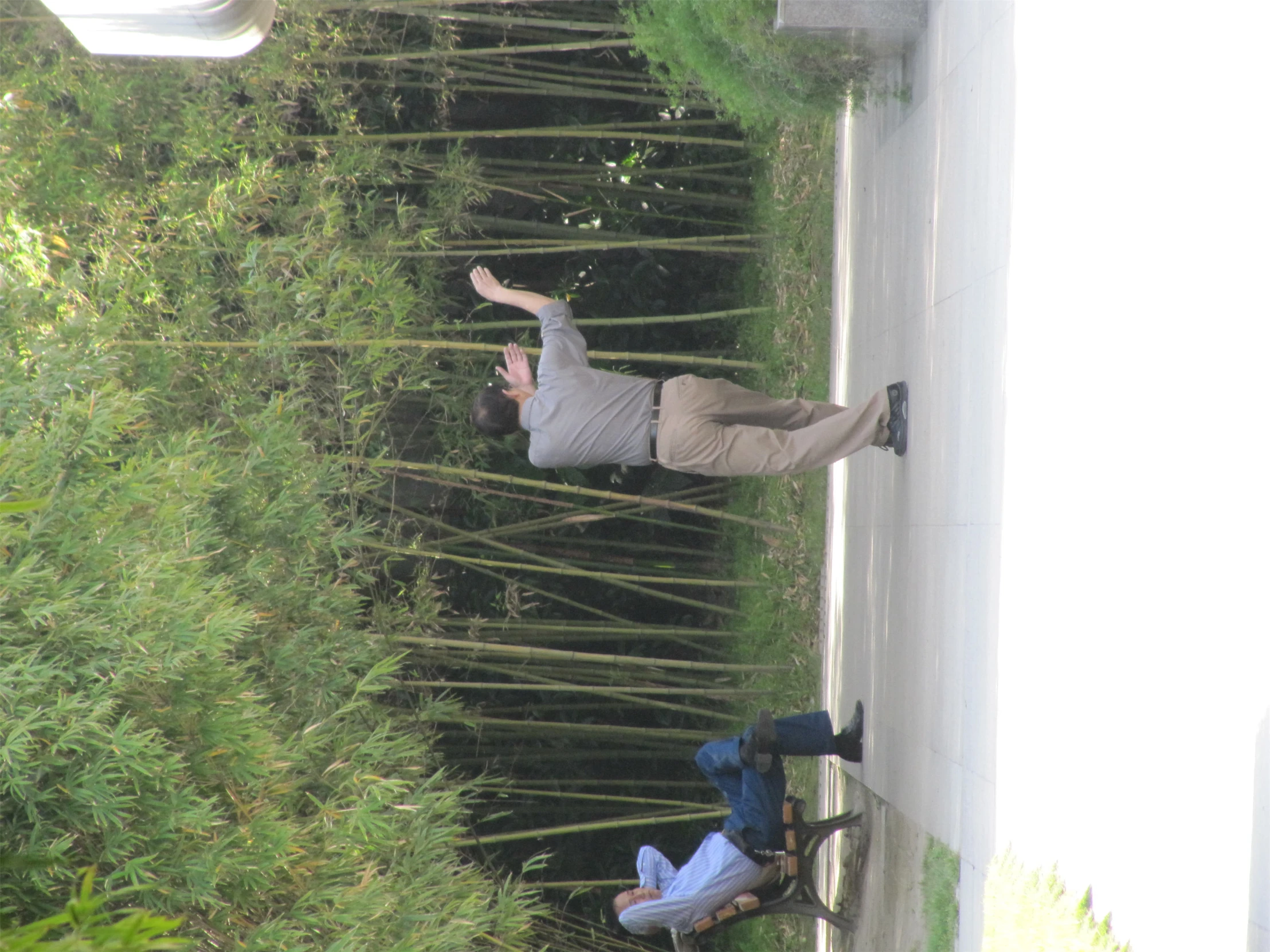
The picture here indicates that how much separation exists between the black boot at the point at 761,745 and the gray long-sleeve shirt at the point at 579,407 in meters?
1.04

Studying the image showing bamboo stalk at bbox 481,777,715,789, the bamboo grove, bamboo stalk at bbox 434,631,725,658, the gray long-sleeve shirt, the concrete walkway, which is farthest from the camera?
bamboo stalk at bbox 481,777,715,789

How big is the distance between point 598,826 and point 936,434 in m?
3.05

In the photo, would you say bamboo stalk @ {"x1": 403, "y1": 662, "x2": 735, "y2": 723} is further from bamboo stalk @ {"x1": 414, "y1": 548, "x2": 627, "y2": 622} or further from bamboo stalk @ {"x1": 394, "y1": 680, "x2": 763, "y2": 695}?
bamboo stalk @ {"x1": 414, "y1": 548, "x2": 627, "y2": 622}

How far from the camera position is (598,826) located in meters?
5.17

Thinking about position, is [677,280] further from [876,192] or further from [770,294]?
[876,192]

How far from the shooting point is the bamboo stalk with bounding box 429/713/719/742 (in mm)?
5480

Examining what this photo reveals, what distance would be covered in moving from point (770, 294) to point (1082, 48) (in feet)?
11.5

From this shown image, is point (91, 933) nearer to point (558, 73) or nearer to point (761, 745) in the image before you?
point (761, 745)

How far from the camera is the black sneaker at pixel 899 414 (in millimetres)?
3287

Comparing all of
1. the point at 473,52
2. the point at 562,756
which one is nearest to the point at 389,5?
the point at 473,52

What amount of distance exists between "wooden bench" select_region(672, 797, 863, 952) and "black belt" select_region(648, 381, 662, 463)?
153cm

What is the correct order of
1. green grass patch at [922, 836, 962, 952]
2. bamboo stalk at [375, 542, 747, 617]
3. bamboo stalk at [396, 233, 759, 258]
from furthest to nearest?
bamboo stalk at [396, 233, 759, 258] < bamboo stalk at [375, 542, 747, 617] < green grass patch at [922, 836, 962, 952]

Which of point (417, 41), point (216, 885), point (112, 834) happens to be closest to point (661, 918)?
point (216, 885)

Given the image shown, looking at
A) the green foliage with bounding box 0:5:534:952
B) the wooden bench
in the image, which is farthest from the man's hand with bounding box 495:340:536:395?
the wooden bench
